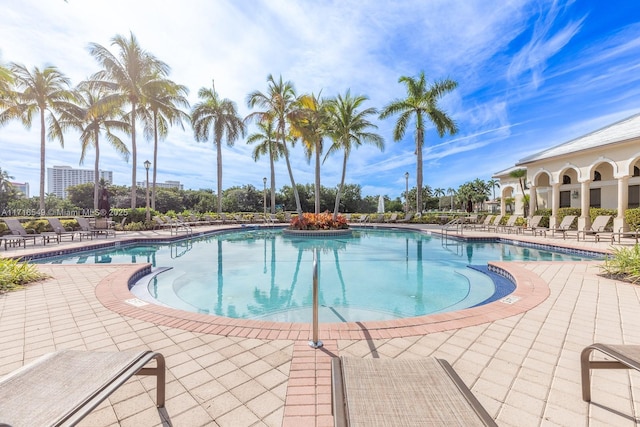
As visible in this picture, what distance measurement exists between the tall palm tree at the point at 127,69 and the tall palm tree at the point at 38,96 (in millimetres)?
4146

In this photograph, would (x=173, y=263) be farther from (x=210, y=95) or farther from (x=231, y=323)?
(x=210, y=95)

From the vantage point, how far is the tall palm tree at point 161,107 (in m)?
17.6

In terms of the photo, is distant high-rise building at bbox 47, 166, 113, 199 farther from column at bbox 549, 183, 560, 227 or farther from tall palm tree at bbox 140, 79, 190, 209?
column at bbox 549, 183, 560, 227

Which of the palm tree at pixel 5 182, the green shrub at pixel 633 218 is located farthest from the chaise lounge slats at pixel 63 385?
the palm tree at pixel 5 182

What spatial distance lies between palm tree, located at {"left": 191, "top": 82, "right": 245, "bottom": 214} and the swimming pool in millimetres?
14664

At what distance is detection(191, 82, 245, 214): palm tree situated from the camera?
949 inches

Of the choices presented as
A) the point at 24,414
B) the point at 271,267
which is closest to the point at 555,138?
the point at 271,267

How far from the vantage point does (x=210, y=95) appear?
24.4 m

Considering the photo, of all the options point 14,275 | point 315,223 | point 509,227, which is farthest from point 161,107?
point 509,227

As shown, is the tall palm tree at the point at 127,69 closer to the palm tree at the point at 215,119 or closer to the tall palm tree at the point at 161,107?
the tall palm tree at the point at 161,107

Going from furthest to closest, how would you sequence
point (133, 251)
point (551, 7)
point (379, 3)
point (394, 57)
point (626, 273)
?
1. point (394, 57)
2. point (133, 251)
3. point (551, 7)
4. point (379, 3)
5. point (626, 273)

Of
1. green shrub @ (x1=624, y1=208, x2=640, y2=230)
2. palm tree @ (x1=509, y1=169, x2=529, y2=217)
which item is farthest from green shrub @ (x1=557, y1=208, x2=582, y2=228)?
palm tree @ (x1=509, y1=169, x2=529, y2=217)

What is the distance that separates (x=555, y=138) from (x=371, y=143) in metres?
14.9

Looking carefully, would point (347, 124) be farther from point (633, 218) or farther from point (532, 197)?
point (633, 218)
